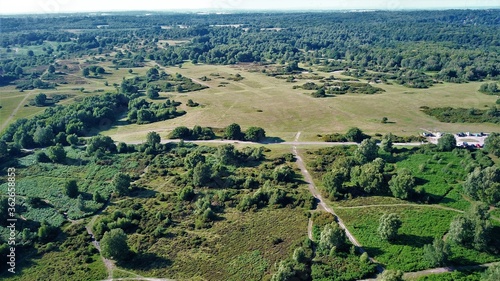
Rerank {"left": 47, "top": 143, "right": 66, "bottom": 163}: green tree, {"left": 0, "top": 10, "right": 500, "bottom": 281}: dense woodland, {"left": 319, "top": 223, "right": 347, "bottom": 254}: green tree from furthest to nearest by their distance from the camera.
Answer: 1. {"left": 47, "top": 143, "right": 66, "bottom": 163}: green tree
2. {"left": 319, "top": 223, "right": 347, "bottom": 254}: green tree
3. {"left": 0, "top": 10, "right": 500, "bottom": 281}: dense woodland

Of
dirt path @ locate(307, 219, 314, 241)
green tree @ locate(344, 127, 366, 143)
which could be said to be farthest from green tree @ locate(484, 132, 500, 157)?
dirt path @ locate(307, 219, 314, 241)

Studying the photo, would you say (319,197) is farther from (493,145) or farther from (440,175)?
(493,145)

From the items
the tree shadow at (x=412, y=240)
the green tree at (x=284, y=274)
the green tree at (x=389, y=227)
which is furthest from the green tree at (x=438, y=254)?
the green tree at (x=284, y=274)

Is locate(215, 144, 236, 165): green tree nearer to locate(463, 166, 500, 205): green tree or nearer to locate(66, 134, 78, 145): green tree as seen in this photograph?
locate(66, 134, 78, 145): green tree

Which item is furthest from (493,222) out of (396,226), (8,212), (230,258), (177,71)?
(177,71)

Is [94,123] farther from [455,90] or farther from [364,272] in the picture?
[455,90]

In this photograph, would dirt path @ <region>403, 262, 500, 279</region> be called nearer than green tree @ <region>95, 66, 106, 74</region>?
Yes

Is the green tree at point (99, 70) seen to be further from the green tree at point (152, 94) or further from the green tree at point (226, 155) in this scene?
the green tree at point (226, 155)
